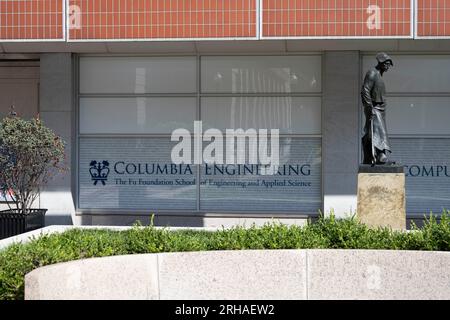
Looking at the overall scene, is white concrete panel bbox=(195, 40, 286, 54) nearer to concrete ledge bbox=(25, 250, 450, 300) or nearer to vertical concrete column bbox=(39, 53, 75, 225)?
vertical concrete column bbox=(39, 53, 75, 225)

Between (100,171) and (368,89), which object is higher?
(368,89)

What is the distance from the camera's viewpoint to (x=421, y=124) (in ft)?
48.3

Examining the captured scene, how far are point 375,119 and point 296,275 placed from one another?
504 cm

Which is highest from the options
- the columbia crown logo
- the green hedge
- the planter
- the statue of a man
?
the statue of a man

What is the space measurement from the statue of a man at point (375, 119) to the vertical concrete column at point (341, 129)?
2929 mm

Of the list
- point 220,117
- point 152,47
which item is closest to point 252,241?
point 152,47

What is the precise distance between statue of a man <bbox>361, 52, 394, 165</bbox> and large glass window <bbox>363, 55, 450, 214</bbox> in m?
3.22

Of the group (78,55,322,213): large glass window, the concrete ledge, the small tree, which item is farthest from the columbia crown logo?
the concrete ledge

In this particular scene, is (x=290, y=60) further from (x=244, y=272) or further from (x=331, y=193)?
(x=244, y=272)

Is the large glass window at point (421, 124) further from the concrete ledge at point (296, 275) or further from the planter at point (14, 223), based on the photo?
the concrete ledge at point (296, 275)

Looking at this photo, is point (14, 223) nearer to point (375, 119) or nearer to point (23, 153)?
point (23, 153)

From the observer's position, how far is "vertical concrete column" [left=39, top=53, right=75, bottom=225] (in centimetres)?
1502
